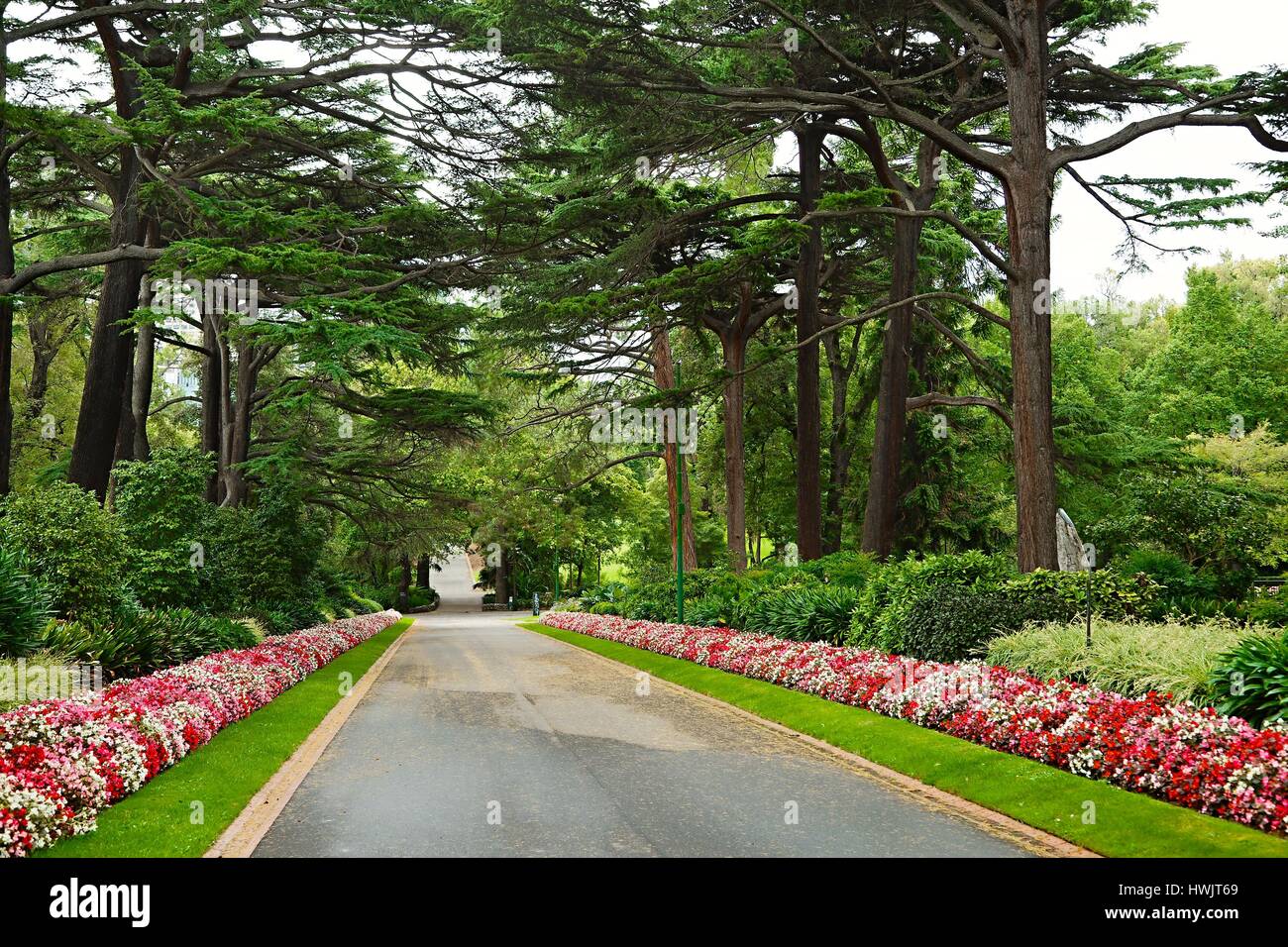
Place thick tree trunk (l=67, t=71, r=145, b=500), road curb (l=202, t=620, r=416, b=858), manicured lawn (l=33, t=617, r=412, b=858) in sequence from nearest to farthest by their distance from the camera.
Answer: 1. manicured lawn (l=33, t=617, r=412, b=858)
2. road curb (l=202, t=620, r=416, b=858)
3. thick tree trunk (l=67, t=71, r=145, b=500)

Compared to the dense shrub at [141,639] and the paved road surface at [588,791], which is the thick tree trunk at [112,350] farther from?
the paved road surface at [588,791]

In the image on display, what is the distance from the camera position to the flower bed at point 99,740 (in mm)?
7035

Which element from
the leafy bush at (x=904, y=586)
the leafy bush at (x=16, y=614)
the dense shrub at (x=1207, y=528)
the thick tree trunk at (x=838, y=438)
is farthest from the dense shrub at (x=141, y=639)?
the thick tree trunk at (x=838, y=438)

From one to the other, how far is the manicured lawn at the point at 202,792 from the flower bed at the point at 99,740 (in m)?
0.16

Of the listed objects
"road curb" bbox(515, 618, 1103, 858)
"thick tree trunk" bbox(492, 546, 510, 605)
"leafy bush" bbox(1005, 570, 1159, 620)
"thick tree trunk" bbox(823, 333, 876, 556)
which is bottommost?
"thick tree trunk" bbox(492, 546, 510, 605)

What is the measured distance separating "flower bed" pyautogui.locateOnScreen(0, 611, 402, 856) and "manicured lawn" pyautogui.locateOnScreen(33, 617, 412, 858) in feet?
0.51

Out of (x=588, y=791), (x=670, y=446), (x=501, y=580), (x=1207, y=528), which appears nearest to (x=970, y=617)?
(x=588, y=791)

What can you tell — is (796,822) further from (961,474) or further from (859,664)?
(961,474)

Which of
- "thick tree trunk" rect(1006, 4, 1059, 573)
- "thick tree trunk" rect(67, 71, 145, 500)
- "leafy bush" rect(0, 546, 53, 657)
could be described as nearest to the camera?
"leafy bush" rect(0, 546, 53, 657)

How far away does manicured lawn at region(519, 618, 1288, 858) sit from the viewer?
6.78m

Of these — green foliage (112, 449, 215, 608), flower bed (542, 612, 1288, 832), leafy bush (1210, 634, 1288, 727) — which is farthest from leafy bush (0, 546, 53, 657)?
leafy bush (1210, 634, 1288, 727)

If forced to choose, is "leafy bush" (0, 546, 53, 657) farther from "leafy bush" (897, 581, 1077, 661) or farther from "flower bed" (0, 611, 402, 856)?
"leafy bush" (897, 581, 1077, 661)
